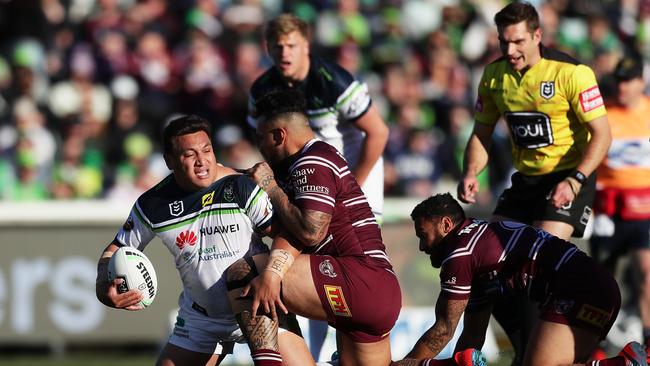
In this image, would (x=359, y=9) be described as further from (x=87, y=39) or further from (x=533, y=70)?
(x=533, y=70)

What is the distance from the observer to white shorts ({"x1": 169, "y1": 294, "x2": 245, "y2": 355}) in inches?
281

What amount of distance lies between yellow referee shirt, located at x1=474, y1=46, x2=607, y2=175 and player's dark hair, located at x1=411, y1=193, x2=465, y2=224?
1.04 metres

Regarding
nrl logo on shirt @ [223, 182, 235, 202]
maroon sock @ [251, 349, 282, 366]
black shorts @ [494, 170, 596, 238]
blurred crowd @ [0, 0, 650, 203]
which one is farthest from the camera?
blurred crowd @ [0, 0, 650, 203]

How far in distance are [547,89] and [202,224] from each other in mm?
2460

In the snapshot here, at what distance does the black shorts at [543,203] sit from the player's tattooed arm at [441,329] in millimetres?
1252

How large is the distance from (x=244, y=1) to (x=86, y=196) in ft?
11.7

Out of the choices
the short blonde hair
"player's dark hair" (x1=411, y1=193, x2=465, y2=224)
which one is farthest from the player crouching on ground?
the short blonde hair

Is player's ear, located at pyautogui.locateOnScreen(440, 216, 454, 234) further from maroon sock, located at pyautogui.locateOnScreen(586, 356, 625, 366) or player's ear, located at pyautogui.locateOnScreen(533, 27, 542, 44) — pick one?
player's ear, located at pyautogui.locateOnScreen(533, 27, 542, 44)

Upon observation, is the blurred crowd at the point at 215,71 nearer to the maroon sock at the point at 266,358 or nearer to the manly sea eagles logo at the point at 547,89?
the manly sea eagles logo at the point at 547,89

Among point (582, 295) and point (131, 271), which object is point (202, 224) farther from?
point (582, 295)

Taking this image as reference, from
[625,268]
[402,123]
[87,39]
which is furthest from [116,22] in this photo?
[625,268]

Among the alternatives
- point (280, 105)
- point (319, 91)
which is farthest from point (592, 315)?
point (319, 91)

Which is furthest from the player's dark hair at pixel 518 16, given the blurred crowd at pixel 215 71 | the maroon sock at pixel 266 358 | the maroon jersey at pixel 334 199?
the blurred crowd at pixel 215 71

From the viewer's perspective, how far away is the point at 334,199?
679cm
